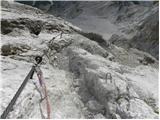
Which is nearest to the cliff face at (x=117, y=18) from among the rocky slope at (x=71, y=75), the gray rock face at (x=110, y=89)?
the rocky slope at (x=71, y=75)

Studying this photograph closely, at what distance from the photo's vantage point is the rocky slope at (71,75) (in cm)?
805

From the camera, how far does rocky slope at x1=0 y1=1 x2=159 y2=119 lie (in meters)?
8.05

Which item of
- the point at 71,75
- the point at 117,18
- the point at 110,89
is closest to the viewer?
the point at 110,89

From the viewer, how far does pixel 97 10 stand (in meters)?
65.6

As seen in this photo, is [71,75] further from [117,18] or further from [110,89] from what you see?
[117,18]

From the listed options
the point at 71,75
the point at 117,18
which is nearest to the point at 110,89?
the point at 71,75

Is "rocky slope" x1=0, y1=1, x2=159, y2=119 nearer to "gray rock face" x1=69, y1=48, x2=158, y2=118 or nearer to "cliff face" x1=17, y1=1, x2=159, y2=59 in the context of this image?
"gray rock face" x1=69, y1=48, x2=158, y2=118

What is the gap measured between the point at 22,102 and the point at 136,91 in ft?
12.1

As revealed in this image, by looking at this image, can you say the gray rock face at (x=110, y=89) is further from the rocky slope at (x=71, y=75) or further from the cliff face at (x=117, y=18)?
the cliff face at (x=117, y=18)

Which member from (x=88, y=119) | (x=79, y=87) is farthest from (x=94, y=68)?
(x=88, y=119)

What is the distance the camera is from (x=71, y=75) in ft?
33.6

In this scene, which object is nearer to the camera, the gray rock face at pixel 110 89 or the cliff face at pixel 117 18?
the gray rock face at pixel 110 89

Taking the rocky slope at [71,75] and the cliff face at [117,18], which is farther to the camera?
the cliff face at [117,18]

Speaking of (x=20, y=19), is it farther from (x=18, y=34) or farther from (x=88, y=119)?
(x=88, y=119)
